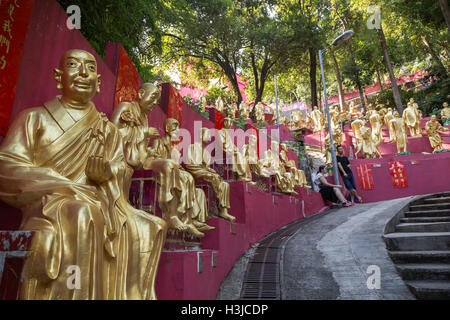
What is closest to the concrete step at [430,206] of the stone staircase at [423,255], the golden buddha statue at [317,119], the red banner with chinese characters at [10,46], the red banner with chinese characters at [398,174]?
the stone staircase at [423,255]

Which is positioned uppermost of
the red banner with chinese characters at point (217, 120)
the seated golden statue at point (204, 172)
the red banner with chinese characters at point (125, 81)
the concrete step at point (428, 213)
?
the red banner with chinese characters at point (217, 120)

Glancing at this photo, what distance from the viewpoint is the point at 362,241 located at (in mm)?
4504

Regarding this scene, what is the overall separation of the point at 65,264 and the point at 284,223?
20.4ft

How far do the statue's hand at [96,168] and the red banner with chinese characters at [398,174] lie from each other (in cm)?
1128

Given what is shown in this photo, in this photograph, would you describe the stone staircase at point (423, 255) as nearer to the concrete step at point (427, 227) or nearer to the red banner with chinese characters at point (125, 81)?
the concrete step at point (427, 227)

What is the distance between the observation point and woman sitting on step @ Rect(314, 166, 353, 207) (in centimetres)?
913

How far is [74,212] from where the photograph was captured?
5.60 feet

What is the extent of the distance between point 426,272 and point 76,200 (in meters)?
3.32

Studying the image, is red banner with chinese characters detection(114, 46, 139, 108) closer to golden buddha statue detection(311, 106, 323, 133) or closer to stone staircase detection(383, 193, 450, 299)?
stone staircase detection(383, 193, 450, 299)

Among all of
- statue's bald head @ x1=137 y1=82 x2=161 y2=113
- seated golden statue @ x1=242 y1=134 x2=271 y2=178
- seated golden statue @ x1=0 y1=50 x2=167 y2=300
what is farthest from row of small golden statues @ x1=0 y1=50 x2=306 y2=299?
seated golden statue @ x1=242 y1=134 x2=271 y2=178

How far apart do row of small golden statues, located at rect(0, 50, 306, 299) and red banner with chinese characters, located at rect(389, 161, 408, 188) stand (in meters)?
10.2

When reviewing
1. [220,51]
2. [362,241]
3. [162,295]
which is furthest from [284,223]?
[220,51]

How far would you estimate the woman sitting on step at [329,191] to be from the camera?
913 centimetres

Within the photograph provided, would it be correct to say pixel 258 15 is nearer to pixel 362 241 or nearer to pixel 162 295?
pixel 362 241
